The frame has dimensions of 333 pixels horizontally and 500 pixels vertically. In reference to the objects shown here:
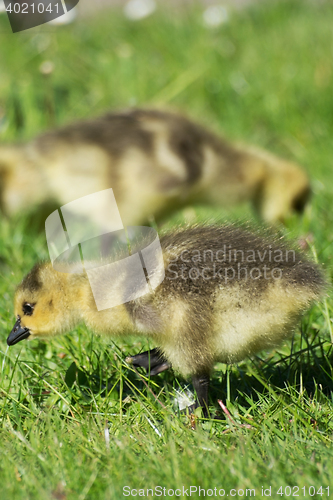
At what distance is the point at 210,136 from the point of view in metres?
3.28

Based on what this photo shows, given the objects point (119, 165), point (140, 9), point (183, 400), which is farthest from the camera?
point (140, 9)

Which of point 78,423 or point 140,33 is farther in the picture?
point 140,33

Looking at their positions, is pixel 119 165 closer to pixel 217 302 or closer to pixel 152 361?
pixel 152 361

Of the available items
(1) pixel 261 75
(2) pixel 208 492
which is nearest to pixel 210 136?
(1) pixel 261 75

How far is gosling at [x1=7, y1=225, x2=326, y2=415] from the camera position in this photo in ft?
4.56

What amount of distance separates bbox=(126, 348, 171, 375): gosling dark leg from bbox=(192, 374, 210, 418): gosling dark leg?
0.11m

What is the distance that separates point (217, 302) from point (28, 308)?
51cm

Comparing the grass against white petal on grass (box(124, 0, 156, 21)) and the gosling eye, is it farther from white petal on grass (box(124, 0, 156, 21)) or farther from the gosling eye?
white petal on grass (box(124, 0, 156, 21))

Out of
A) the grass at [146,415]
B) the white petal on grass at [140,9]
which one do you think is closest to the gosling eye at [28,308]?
the grass at [146,415]

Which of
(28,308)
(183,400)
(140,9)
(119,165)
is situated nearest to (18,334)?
(28,308)

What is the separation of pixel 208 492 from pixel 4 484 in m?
0.39

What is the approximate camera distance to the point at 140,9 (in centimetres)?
464

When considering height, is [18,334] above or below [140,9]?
below

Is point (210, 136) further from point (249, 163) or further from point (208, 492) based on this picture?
point (208, 492)
